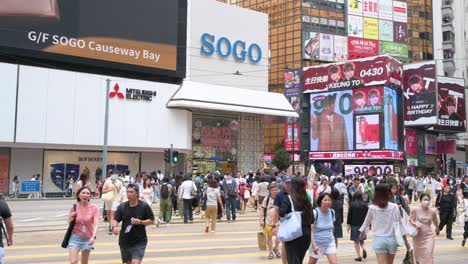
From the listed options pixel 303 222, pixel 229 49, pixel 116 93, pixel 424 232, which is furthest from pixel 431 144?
pixel 303 222

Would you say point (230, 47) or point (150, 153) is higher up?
point (230, 47)

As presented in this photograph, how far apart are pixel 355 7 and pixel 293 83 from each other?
23.1 meters

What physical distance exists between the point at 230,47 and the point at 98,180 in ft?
56.2

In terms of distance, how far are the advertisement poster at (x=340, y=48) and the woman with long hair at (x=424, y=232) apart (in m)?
72.8

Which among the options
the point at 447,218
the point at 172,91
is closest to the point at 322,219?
the point at 447,218

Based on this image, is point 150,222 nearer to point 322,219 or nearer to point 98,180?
point 322,219

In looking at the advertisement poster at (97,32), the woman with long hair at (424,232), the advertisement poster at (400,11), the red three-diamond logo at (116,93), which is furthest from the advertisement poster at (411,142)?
the woman with long hair at (424,232)

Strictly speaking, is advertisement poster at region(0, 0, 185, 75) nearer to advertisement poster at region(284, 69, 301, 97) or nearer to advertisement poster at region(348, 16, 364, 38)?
advertisement poster at region(284, 69, 301, 97)

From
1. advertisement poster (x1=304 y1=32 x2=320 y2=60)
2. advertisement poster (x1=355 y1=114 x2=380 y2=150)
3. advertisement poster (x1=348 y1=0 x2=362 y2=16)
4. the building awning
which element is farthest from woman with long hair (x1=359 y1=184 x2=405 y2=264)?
advertisement poster (x1=348 y1=0 x2=362 y2=16)

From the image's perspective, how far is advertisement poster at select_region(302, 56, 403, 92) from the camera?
5731 centimetres

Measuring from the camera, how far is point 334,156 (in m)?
60.7

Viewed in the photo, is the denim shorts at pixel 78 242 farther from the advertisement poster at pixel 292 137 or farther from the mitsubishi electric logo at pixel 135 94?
the advertisement poster at pixel 292 137

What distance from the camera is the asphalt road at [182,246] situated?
1092 centimetres

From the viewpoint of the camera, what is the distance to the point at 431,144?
67.5m
